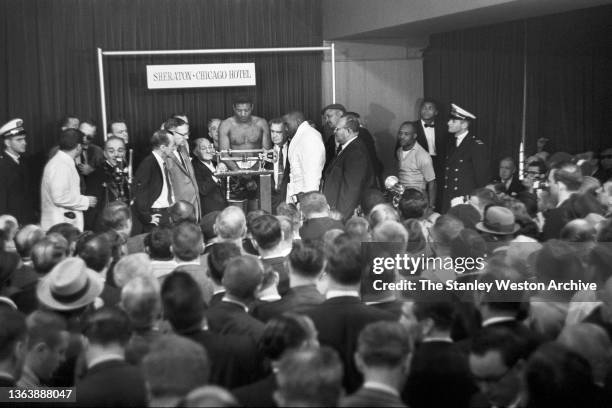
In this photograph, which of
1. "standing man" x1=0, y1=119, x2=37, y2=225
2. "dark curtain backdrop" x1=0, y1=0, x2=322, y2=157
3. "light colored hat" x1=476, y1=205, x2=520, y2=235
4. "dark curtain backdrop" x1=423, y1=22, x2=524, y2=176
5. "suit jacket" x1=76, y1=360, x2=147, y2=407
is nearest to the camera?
"suit jacket" x1=76, y1=360, x2=147, y2=407

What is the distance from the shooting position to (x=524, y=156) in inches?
372

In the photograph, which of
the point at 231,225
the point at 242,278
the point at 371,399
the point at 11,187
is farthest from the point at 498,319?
the point at 11,187

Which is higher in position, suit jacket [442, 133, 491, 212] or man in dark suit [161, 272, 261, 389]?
suit jacket [442, 133, 491, 212]

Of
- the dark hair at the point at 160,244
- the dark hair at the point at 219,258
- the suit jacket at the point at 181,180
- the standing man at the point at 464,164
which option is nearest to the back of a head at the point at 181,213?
the dark hair at the point at 160,244

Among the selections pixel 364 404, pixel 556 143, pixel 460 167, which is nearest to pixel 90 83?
pixel 460 167

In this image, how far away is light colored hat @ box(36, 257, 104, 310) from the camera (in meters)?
3.08

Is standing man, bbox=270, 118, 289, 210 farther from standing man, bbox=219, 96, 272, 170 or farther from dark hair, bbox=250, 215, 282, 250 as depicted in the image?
dark hair, bbox=250, 215, 282, 250

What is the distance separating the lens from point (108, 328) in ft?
8.47

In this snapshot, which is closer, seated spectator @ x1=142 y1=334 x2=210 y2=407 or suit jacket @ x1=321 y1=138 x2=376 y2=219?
seated spectator @ x1=142 y1=334 x2=210 y2=407

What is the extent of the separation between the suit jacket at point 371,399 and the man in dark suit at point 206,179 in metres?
5.27

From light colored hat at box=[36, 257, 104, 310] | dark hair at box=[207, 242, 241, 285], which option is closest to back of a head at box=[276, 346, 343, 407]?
light colored hat at box=[36, 257, 104, 310]

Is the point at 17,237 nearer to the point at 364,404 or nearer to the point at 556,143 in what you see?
the point at 364,404

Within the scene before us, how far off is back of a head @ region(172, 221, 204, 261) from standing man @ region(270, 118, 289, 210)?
3899 millimetres

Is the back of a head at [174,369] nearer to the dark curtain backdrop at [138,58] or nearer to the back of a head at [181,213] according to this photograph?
the back of a head at [181,213]
